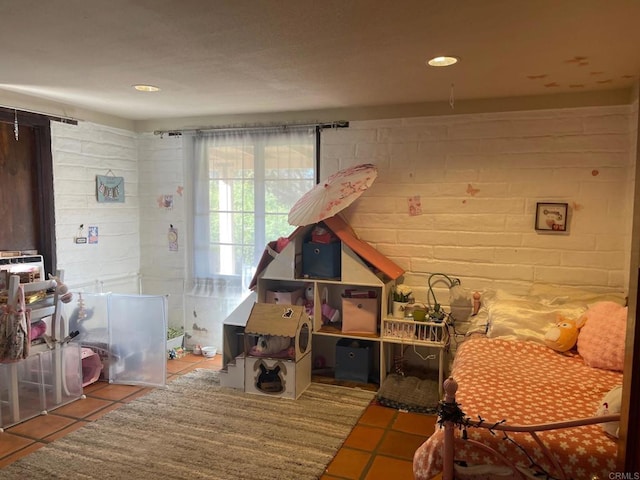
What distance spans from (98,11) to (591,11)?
1867 mm

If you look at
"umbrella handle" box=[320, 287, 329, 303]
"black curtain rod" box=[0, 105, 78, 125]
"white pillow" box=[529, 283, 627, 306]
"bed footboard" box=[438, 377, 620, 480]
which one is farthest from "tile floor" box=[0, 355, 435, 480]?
"black curtain rod" box=[0, 105, 78, 125]

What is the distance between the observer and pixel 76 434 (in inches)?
102

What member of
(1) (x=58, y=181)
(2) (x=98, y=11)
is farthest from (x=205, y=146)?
(2) (x=98, y=11)

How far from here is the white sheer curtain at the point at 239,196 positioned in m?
3.73

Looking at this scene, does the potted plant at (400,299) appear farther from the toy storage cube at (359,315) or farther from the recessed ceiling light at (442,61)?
the recessed ceiling light at (442,61)

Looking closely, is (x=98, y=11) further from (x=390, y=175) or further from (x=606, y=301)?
(x=606, y=301)

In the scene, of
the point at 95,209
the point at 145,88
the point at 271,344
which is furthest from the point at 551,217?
the point at 95,209

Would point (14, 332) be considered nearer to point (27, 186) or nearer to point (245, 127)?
point (27, 186)

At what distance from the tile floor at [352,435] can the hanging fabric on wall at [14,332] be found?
0.45 m

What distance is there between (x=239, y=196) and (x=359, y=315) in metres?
1.48

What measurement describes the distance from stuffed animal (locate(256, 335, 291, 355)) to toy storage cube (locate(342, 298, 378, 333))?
17.5 inches

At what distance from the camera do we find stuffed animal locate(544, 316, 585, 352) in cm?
256

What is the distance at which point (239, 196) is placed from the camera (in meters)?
3.90

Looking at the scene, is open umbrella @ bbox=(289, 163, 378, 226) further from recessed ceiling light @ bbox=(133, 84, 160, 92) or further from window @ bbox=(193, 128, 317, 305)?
recessed ceiling light @ bbox=(133, 84, 160, 92)
